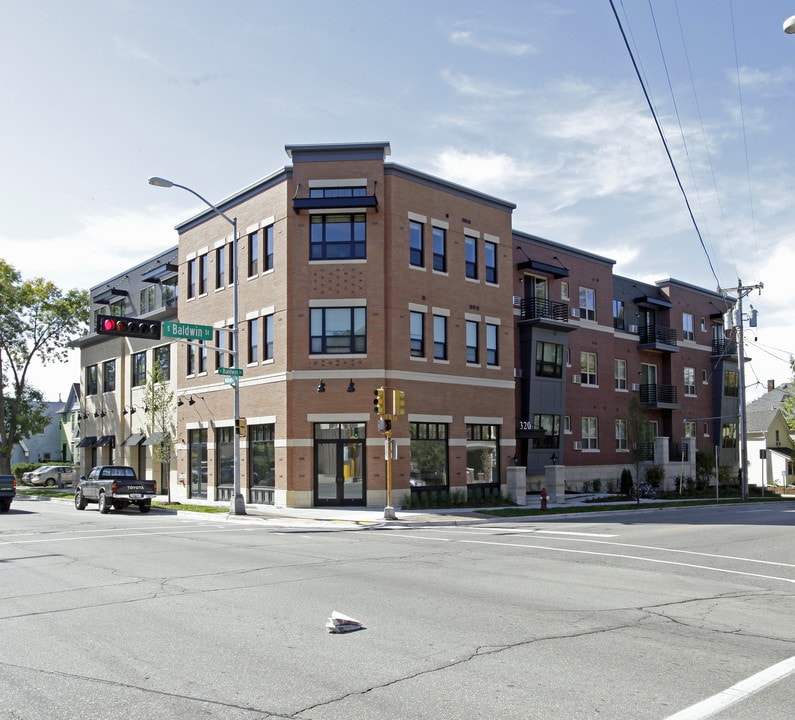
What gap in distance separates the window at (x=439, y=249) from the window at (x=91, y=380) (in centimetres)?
2861

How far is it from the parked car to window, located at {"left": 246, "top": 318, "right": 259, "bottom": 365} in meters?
31.8

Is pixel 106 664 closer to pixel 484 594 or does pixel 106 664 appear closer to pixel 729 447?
pixel 484 594

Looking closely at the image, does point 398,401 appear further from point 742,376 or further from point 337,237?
point 742,376

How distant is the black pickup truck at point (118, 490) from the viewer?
29203 mm

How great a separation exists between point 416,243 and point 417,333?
3599 millimetres

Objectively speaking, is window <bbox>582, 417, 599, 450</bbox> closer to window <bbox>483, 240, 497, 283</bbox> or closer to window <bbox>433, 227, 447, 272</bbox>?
window <bbox>483, 240, 497, 283</bbox>

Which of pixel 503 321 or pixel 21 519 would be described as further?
pixel 503 321

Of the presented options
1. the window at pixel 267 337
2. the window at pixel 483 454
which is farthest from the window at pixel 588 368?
the window at pixel 267 337

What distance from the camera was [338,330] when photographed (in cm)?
→ 2936

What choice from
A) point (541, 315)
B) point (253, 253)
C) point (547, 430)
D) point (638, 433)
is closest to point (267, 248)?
point (253, 253)

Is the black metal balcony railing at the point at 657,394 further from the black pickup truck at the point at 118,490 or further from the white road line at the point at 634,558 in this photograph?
the white road line at the point at 634,558

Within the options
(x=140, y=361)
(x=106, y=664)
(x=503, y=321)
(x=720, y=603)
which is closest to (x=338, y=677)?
(x=106, y=664)

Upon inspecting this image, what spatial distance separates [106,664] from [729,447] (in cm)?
5406

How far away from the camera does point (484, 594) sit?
10875 millimetres
